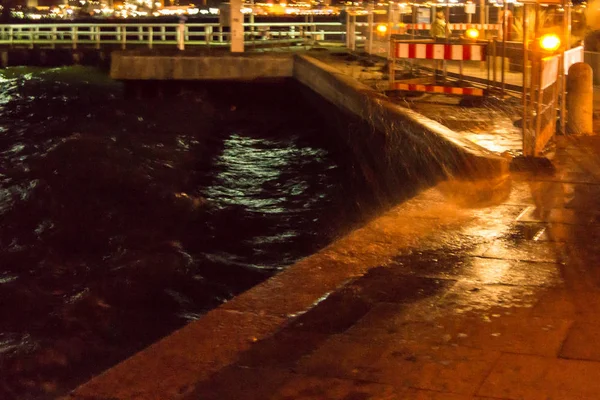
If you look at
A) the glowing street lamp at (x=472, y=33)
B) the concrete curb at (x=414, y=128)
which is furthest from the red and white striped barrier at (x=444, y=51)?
the glowing street lamp at (x=472, y=33)

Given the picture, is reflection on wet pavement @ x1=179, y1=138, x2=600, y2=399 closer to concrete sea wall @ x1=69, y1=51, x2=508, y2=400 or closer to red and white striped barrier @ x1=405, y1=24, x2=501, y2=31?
concrete sea wall @ x1=69, y1=51, x2=508, y2=400

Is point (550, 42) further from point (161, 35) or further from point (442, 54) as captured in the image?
point (161, 35)

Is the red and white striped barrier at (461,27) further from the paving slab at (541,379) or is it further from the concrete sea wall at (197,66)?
the paving slab at (541,379)

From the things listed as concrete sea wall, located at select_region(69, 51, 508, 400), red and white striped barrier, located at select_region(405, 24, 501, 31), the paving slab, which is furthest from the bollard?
red and white striped barrier, located at select_region(405, 24, 501, 31)

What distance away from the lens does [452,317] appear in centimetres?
581

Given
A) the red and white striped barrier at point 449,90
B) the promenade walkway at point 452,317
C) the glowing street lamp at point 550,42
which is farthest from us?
the red and white striped barrier at point 449,90

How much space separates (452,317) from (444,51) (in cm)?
1086

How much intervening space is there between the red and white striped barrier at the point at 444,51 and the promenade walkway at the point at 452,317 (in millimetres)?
7306

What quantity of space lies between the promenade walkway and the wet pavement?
1 cm

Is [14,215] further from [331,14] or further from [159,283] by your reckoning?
[331,14]

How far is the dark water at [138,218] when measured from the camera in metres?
8.18

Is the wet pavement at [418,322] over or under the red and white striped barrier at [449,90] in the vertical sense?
under

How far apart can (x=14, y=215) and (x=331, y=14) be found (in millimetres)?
33691

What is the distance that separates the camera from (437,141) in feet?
34.3
